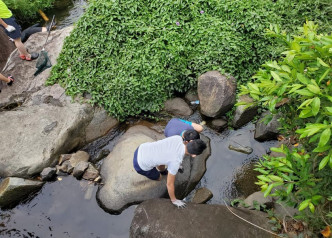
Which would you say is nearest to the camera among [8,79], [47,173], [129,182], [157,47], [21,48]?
[129,182]

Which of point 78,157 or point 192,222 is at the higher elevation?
point 78,157

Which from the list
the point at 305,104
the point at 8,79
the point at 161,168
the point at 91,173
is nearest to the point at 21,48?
the point at 8,79

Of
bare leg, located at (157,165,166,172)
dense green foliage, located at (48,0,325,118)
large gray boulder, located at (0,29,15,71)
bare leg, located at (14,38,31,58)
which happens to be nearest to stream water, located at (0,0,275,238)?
bare leg, located at (157,165,166,172)

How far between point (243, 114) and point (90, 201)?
3.99 m

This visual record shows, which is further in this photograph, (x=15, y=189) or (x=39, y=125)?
(x=39, y=125)

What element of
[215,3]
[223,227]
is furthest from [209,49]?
[223,227]

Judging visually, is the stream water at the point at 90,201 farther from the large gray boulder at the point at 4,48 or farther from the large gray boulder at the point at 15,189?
the large gray boulder at the point at 4,48

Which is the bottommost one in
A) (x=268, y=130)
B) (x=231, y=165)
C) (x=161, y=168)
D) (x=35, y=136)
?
(x=231, y=165)

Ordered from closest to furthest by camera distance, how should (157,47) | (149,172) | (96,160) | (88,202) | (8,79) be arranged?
(149,172) < (88,202) < (96,160) < (157,47) < (8,79)

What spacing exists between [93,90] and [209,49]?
317cm

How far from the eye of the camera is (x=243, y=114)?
252 inches

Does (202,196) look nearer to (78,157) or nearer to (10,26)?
(78,157)

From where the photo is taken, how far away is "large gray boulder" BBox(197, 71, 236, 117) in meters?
6.46

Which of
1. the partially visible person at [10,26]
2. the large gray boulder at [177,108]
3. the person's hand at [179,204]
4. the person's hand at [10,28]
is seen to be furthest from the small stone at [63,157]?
the person's hand at [10,28]
